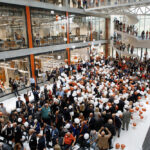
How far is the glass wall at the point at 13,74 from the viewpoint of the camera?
13117 mm

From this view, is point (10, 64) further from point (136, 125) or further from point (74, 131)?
point (136, 125)

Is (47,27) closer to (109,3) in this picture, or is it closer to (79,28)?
(79,28)

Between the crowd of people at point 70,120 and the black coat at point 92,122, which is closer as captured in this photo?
the crowd of people at point 70,120

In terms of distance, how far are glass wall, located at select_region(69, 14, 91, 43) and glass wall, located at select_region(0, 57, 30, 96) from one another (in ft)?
25.1

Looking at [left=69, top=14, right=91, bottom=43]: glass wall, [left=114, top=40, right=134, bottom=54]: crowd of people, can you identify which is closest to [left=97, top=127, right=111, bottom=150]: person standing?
[left=69, top=14, right=91, bottom=43]: glass wall

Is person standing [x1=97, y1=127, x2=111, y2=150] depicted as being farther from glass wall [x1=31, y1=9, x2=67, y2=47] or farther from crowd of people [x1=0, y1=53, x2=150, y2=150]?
glass wall [x1=31, y1=9, x2=67, y2=47]

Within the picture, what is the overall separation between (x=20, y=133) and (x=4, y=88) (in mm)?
7403

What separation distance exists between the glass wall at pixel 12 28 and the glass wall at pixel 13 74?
1.26 m

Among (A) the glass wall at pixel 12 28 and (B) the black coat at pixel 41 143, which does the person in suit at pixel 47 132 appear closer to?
(B) the black coat at pixel 41 143

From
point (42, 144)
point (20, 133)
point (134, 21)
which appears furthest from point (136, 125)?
point (134, 21)

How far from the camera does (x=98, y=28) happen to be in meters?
26.6

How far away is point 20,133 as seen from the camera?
6863 millimetres

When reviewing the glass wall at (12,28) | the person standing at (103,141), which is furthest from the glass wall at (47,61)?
the person standing at (103,141)

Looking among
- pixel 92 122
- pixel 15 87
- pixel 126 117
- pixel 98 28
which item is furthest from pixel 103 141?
pixel 98 28
